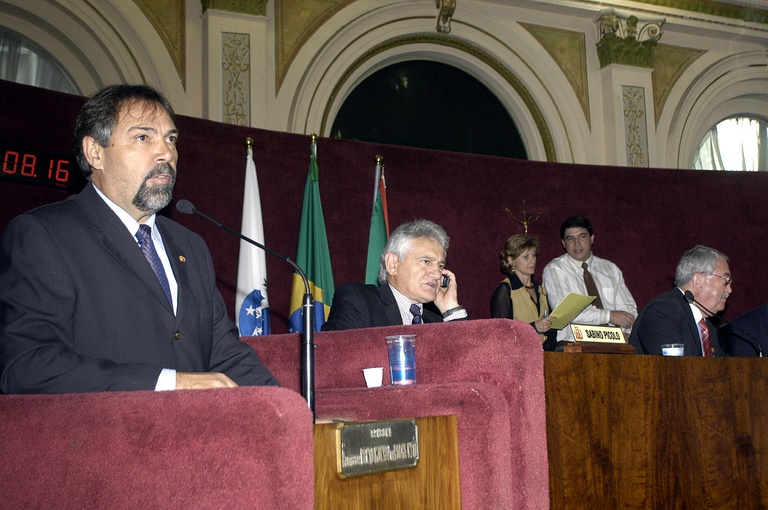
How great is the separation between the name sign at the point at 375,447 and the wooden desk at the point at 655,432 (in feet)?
4.07

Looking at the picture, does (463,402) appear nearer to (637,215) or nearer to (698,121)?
(637,215)

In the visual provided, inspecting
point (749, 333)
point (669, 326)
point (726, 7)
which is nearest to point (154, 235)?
point (669, 326)

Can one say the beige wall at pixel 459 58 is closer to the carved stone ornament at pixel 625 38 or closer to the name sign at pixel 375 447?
the carved stone ornament at pixel 625 38

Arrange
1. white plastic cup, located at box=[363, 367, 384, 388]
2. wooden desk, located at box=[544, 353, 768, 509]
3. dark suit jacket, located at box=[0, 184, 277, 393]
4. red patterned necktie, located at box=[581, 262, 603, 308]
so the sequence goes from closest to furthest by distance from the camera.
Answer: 1. dark suit jacket, located at box=[0, 184, 277, 393]
2. white plastic cup, located at box=[363, 367, 384, 388]
3. wooden desk, located at box=[544, 353, 768, 509]
4. red patterned necktie, located at box=[581, 262, 603, 308]

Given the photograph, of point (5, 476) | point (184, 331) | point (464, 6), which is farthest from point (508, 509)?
point (464, 6)

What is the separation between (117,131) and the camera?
2020 mm

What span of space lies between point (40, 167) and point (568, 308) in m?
2.66

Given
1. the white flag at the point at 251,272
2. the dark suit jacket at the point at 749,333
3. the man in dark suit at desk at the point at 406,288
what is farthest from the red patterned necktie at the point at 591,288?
the man in dark suit at desk at the point at 406,288

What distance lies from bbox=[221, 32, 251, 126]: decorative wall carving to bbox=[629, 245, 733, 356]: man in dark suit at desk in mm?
3468

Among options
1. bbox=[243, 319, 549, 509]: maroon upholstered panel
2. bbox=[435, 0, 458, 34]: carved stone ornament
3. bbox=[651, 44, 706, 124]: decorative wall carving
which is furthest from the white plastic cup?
bbox=[651, 44, 706, 124]: decorative wall carving

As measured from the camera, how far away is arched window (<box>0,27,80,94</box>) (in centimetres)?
616

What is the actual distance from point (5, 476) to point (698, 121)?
26.7ft

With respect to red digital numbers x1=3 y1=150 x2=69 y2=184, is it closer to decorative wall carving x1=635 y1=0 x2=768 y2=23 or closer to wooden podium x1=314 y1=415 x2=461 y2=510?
wooden podium x1=314 y1=415 x2=461 y2=510

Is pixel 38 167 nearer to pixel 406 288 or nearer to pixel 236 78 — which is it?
pixel 406 288
